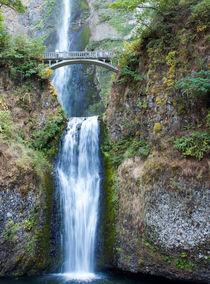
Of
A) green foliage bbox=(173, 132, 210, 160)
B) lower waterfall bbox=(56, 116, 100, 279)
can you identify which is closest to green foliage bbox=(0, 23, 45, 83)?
lower waterfall bbox=(56, 116, 100, 279)

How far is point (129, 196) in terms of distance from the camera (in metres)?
9.32

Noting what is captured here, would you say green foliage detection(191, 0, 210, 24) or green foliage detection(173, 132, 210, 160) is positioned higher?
green foliage detection(191, 0, 210, 24)

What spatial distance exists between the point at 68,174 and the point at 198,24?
9.37 meters

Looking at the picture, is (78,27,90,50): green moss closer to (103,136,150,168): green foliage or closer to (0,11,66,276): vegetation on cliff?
(0,11,66,276): vegetation on cliff

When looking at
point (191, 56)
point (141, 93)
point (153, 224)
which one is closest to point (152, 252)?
point (153, 224)

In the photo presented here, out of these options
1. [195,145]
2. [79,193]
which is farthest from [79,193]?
[195,145]

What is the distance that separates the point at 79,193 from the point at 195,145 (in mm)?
Result: 6084

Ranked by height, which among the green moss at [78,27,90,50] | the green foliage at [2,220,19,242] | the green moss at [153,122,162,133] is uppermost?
the green moss at [78,27,90,50]

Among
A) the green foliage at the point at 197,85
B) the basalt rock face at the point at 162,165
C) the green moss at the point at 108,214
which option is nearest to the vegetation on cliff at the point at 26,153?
the green moss at the point at 108,214

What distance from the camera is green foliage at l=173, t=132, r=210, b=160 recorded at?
7.52 metres

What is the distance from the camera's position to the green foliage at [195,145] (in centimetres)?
752

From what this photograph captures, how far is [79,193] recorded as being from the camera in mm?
10836

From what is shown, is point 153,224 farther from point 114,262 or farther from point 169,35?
point 169,35

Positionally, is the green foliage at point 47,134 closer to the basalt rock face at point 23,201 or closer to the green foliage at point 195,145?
the basalt rock face at point 23,201
